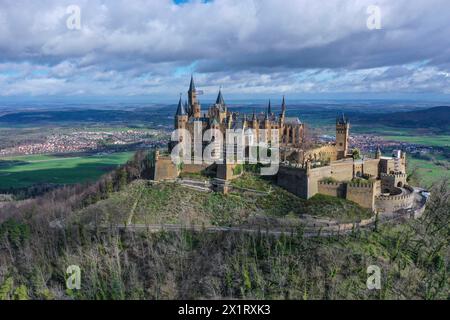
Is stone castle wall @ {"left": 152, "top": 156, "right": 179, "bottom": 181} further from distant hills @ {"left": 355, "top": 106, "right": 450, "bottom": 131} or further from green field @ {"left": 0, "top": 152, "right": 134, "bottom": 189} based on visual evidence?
distant hills @ {"left": 355, "top": 106, "right": 450, "bottom": 131}

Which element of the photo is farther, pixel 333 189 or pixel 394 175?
pixel 394 175

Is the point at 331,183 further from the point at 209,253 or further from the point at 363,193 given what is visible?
the point at 209,253

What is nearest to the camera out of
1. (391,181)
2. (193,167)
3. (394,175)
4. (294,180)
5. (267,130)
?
(294,180)

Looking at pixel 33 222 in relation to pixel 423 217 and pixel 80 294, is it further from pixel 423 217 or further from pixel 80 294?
pixel 423 217

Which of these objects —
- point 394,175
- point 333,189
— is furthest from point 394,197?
point 333,189

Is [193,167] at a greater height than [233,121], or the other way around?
[233,121]

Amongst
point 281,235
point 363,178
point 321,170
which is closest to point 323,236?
point 281,235

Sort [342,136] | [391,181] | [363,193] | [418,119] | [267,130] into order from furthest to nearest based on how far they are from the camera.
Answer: [418,119]
[267,130]
[342,136]
[391,181]
[363,193]

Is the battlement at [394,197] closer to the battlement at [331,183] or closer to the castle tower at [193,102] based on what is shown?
the battlement at [331,183]
